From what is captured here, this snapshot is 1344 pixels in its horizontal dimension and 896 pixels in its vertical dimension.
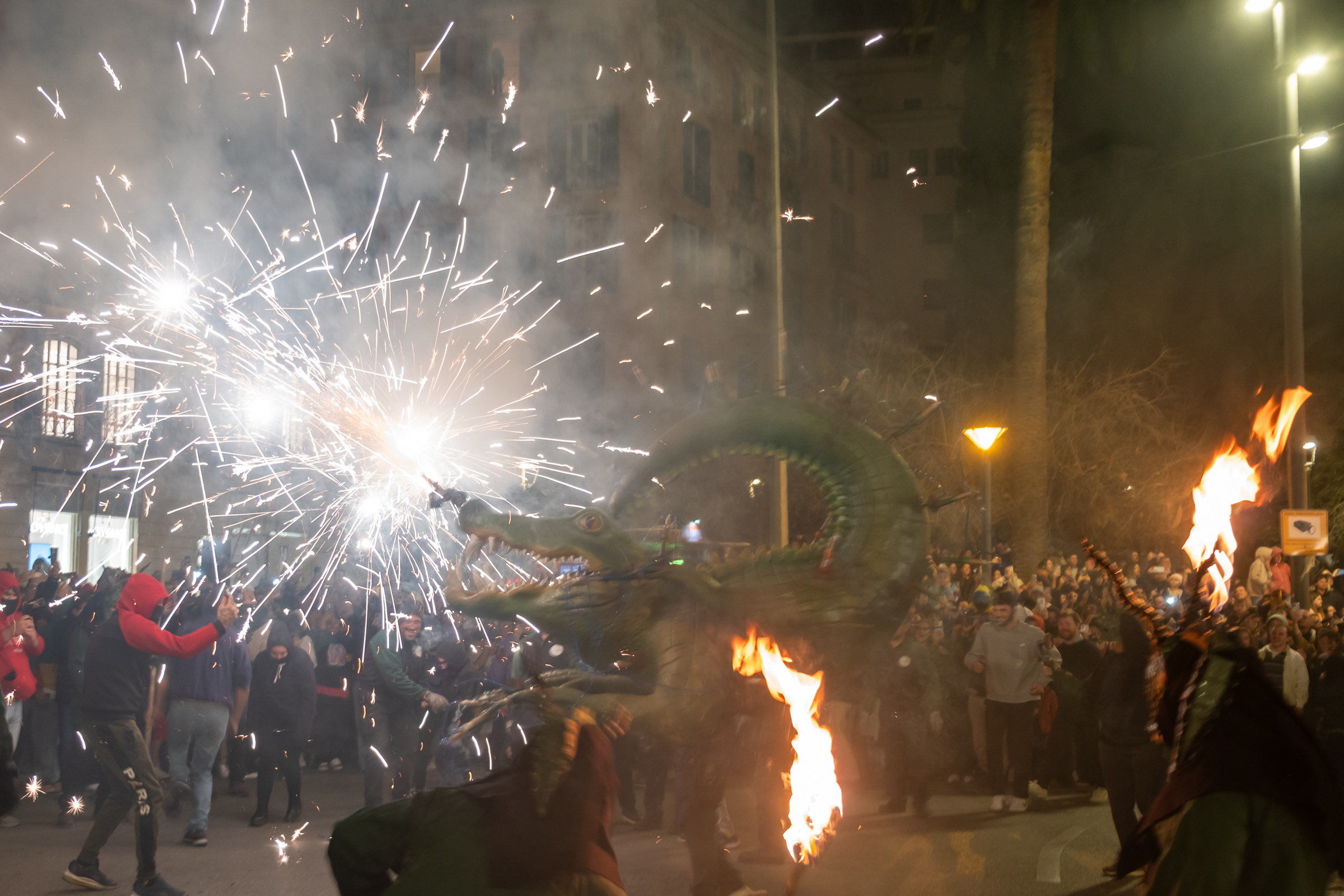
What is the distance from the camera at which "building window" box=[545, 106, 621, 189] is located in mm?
26359

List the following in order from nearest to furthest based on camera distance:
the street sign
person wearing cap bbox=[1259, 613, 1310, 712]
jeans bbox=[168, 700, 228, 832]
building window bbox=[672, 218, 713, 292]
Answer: jeans bbox=[168, 700, 228, 832] < person wearing cap bbox=[1259, 613, 1310, 712] < the street sign < building window bbox=[672, 218, 713, 292]

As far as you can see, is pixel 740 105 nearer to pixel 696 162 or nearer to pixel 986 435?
pixel 696 162

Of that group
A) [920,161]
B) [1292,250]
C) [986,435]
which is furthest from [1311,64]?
[920,161]

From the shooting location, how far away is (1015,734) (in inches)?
355

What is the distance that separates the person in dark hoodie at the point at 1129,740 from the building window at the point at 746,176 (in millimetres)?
25611

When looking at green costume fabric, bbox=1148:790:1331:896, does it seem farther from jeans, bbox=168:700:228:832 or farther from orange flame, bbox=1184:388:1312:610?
jeans, bbox=168:700:228:832

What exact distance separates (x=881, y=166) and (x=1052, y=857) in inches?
1566

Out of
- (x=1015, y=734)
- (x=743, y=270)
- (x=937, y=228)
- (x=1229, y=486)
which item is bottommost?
(x=1015, y=734)

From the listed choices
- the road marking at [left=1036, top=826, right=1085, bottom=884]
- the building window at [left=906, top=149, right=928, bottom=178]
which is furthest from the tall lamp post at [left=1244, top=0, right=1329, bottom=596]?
the building window at [left=906, top=149, right=928, bottom=178]

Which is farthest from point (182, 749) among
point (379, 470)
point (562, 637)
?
point (562, 637)

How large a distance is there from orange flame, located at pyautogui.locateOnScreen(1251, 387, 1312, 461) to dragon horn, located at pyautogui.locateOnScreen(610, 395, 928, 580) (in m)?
2.44

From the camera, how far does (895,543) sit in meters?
6.12

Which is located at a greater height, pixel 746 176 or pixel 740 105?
pixel 740 105

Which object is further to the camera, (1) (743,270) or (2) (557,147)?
(1) (743,270)
